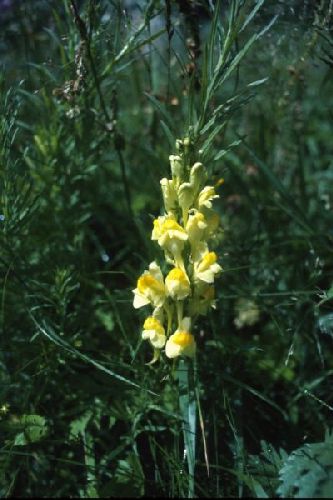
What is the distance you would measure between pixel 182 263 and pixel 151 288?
0.10m

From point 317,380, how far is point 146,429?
1.65ft

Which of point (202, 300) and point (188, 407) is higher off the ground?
point (202, 300)

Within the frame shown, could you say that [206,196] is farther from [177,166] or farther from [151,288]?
[151,288]

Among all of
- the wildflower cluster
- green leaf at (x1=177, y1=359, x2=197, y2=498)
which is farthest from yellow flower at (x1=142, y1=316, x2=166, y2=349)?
green leaf at (x1=177, y1=359, x2=197, y2=498)

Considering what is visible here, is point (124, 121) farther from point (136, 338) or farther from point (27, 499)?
point (27, 499)

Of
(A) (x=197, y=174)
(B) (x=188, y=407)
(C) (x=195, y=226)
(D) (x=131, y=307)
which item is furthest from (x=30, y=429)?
(A) (x=197, y=174)

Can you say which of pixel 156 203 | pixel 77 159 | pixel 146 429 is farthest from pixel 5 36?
pixel 146 429

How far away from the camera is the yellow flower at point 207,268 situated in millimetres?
→ 1384

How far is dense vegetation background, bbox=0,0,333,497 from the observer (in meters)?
1.48

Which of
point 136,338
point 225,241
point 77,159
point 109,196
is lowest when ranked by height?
point 136,338

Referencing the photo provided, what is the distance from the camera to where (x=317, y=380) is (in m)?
1.68

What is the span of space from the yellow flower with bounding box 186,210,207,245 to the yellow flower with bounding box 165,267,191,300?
9 centimetres

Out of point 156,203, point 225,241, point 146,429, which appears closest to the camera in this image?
point 146,429

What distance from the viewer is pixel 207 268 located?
140 cm
